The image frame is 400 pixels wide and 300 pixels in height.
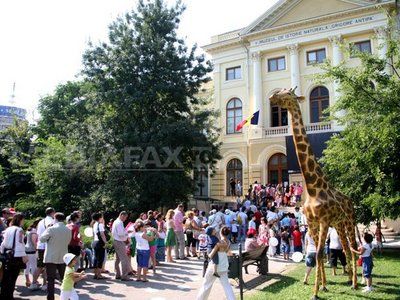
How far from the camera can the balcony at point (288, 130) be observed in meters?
29.3

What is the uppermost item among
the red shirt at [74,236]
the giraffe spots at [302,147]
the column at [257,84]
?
the column at [257,84]

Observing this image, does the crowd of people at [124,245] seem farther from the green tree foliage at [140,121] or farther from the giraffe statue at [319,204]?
the green tree foliage at [140,121]

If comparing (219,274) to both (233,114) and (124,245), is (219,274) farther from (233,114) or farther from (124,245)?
(233,114)

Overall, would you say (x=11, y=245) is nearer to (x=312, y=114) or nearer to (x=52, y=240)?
(x=52, y=240)

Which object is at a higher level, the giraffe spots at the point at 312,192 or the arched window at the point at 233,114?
the arched window at the point at 233,114

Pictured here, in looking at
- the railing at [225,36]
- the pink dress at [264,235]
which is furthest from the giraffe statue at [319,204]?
the railing at [225,36]

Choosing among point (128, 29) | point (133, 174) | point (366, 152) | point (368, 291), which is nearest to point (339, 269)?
point (368, 291)

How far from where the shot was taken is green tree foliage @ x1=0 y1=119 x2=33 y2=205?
31.0m

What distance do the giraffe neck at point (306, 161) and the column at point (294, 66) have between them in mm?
21860

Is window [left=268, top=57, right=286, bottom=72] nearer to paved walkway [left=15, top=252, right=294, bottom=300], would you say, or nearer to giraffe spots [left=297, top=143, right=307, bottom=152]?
paved walkway [left=15, top=252, right=294, bottom=300]

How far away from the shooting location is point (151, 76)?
74.4 ft

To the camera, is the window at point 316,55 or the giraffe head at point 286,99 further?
the window at point 316,55

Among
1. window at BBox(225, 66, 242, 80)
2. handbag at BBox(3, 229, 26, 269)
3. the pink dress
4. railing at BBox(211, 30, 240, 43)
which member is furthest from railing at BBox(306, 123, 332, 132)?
handbag at BBox(3, 229, 26, 269)

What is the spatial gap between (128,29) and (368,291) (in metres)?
19.4
